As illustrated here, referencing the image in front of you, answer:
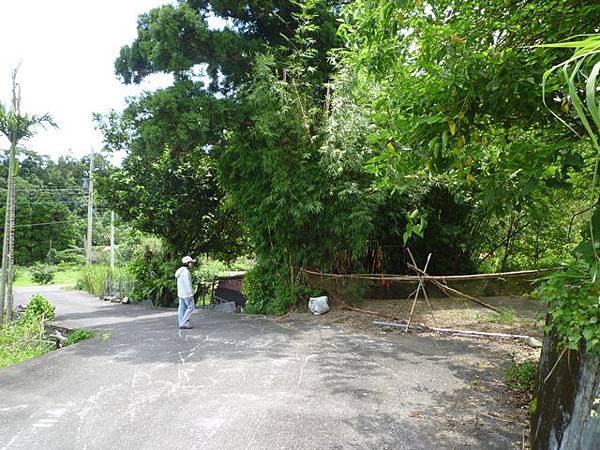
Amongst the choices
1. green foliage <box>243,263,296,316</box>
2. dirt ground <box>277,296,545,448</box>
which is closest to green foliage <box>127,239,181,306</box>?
green foliage <box>243,263,296,316</box>

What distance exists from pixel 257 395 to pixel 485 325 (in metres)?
4.11

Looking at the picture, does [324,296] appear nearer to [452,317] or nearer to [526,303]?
[452,317]

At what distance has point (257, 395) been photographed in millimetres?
3895

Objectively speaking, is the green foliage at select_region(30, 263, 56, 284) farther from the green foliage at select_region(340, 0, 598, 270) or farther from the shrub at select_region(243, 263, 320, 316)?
the green foliage at select_region(340, 0, 598, 270)

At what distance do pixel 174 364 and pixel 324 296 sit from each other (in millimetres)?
3523

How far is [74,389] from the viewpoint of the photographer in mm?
4230

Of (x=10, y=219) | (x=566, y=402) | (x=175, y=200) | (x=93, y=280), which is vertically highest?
(x=175, y=200)

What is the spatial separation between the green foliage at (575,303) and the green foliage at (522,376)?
1.92m

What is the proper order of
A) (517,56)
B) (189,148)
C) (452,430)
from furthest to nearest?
(189,148)
(452,430)
(517,56)

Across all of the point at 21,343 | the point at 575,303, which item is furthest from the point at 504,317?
the point at 21,343

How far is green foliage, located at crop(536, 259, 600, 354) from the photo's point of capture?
1958 millimetres

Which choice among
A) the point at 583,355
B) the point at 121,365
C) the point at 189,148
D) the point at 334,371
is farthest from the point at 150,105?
the point at 583,355

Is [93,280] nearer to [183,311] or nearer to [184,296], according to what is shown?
[183,311]

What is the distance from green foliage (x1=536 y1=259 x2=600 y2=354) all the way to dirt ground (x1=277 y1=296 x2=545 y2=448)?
1203mm
